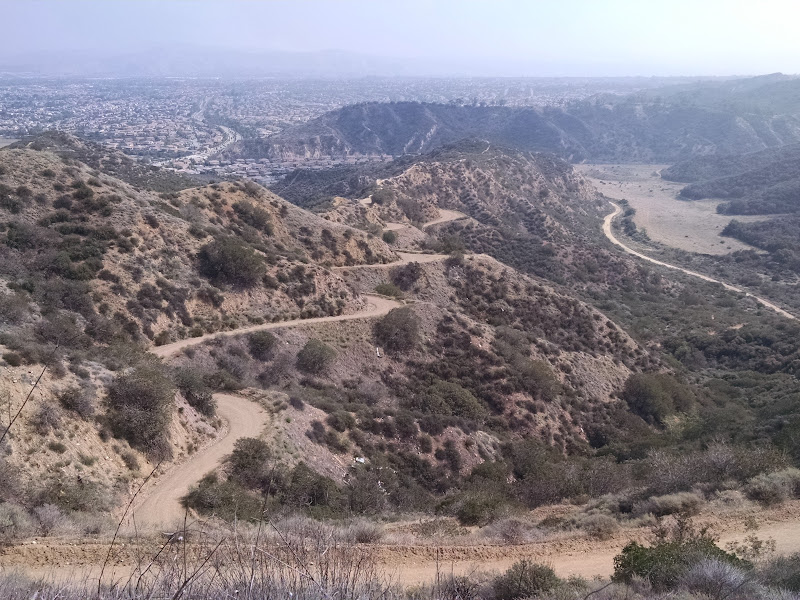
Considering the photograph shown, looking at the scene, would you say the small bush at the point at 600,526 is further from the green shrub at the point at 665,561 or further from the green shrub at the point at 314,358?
the green shrub at the point at 314,358

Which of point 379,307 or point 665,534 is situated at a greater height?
point 665,534

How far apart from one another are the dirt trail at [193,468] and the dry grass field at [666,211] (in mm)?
100073

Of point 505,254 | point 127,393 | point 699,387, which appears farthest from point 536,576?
point 505,254

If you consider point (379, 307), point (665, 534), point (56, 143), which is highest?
point (56, 143)

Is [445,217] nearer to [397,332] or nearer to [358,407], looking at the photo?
[397,332]

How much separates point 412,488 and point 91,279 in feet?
69.1

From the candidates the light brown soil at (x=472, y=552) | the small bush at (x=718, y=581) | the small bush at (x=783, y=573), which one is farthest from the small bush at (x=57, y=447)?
the small bush at (x=783, y=573)

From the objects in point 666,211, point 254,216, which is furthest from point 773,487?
point 666,211

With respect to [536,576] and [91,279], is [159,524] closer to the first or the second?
[536,576]

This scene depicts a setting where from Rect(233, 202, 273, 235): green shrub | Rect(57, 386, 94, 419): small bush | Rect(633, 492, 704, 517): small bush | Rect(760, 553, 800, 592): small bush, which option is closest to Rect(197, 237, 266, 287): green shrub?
Rect(233, 202, 273, 235): green shrub

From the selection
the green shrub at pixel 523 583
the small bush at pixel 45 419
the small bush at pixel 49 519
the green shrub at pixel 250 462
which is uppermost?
the green shrub at pixel 523 583

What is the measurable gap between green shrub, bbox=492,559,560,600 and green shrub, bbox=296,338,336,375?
2214 centimetres

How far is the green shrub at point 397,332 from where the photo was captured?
35344 mm

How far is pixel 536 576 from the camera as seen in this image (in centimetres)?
947
